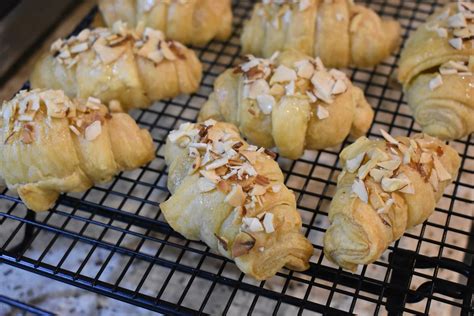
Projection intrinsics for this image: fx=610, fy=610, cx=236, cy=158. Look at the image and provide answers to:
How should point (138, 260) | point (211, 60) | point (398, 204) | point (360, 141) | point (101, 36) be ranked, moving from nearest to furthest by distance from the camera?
point (398, 204), point (360, 141), point (138, 260), point (101, 36), point (211, 60)

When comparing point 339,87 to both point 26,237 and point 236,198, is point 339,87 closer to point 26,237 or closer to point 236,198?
point 236,198

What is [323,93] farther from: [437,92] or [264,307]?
[264,307]

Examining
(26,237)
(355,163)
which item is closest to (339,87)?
(355,163)

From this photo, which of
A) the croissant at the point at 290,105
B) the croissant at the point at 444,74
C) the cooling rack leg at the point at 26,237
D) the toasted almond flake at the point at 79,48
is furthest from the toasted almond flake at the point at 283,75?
the cooling rack leg at the point at 26,237

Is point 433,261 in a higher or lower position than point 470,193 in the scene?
higher

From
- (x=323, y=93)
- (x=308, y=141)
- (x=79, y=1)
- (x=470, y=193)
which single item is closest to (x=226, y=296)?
(x=308, y=141)

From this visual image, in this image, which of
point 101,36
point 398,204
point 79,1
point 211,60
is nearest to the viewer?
point 398,204

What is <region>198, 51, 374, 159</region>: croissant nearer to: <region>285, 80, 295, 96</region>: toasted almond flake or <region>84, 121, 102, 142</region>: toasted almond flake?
<region>285, 80, 295, 96</region>: toasted almond flake
